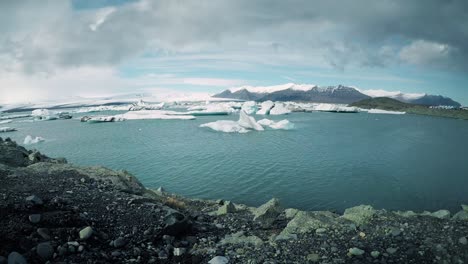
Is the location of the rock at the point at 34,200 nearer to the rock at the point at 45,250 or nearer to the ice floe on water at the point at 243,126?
the rock at the point at 45,250

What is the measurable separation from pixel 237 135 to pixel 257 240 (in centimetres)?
2780

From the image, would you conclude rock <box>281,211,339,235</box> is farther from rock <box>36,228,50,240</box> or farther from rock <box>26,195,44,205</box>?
rock <box>26,195,44,205</box>

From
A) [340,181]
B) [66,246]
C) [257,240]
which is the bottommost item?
[340,181]

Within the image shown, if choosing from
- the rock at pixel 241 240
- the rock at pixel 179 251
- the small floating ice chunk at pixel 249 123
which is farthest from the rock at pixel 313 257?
the small floating ice chunk at pixel 249 123

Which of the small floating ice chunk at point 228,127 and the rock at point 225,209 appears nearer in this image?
the rock at point 225,209

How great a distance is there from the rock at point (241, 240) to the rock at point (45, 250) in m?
2.87

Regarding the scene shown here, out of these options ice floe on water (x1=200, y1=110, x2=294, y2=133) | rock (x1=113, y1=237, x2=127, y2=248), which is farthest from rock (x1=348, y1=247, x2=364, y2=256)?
ice floe on water (x1=200, y1=110, x2=294, y2=133)

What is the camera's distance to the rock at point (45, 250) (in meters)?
4.12

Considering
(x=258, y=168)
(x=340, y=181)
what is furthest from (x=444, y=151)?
(x=258, y=168)

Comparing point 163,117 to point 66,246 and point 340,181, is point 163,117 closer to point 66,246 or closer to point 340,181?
point 340,181

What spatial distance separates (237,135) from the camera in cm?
3353

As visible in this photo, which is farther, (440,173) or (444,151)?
(444,151)

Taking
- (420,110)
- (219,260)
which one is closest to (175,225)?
(219,260)

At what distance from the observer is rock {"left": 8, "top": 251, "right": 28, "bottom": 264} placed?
12.3ft
